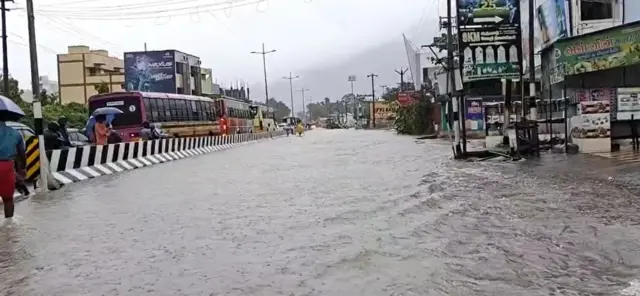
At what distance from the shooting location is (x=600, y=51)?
2267 cm

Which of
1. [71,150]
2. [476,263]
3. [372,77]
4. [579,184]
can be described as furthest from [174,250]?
[372,77]

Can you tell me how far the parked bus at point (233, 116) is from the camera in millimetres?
47188

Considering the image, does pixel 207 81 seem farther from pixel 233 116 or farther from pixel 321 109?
pixel 321 109

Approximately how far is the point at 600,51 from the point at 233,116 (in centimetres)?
3206

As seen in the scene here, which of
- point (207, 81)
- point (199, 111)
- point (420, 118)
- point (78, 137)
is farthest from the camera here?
point (207, 81)

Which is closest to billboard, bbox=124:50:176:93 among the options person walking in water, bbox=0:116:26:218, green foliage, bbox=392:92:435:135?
green foliage, bbox=392:92:435:135

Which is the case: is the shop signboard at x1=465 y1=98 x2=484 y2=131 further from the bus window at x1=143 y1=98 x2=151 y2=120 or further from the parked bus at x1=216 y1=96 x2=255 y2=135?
the parked bus at x1=216 y1=96 x2=255 y2=135

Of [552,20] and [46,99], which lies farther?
[46,99]

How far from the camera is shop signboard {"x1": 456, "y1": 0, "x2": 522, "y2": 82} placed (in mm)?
20031

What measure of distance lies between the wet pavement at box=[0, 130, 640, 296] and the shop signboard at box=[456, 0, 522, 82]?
7.13m

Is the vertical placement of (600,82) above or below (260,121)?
above

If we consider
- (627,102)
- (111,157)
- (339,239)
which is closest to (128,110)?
(111,157)

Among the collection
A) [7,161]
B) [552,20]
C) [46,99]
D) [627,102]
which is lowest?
[7,161]

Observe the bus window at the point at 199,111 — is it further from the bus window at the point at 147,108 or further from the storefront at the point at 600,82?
the storefront at the point at 600,82
